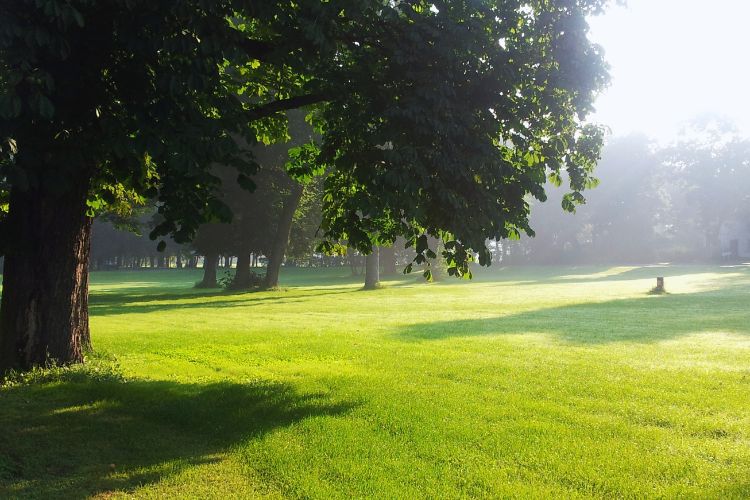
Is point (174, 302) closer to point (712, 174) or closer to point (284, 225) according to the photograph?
point (284, 225)

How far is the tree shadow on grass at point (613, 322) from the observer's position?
1659 centimetres

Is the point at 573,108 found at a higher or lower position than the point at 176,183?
higher

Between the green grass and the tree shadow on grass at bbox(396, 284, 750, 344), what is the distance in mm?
657

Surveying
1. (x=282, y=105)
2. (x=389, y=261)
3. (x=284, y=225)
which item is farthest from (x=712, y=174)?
(x=282, y=105)

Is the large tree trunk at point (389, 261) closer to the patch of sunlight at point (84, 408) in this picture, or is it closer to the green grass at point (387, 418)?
the green grass at point (387, 418)

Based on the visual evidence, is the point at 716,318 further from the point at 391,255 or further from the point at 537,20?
the point at 391,255

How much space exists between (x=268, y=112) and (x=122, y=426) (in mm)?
5212

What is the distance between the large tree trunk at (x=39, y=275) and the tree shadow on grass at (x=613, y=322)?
8298mm

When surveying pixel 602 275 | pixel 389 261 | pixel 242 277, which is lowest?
pixel 602 275

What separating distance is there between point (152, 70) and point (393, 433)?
207 inches

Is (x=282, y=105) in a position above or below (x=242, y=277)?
above

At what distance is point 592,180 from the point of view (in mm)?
11219

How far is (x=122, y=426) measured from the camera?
24.8 ft

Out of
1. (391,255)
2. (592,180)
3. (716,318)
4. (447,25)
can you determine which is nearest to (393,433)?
(447,25)
